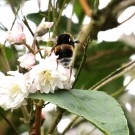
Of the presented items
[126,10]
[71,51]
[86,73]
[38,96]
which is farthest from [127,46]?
[38,96]

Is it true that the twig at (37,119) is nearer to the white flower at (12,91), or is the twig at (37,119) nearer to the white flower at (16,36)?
the white flower at (12,91)

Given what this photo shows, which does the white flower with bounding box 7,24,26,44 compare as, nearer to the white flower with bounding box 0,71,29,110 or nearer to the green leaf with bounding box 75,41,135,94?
the white flower with bounding box 0,71,29,110

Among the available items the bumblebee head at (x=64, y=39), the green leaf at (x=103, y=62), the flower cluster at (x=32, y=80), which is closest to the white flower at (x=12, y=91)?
the flower cluster at (x=32, y=80)

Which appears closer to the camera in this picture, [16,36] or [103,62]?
[16,36]

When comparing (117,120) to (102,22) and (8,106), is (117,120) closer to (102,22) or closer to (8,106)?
(8,106)

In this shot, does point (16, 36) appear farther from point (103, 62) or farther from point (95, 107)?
point (103, 62)

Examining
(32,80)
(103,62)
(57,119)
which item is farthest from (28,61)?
(103,62)
